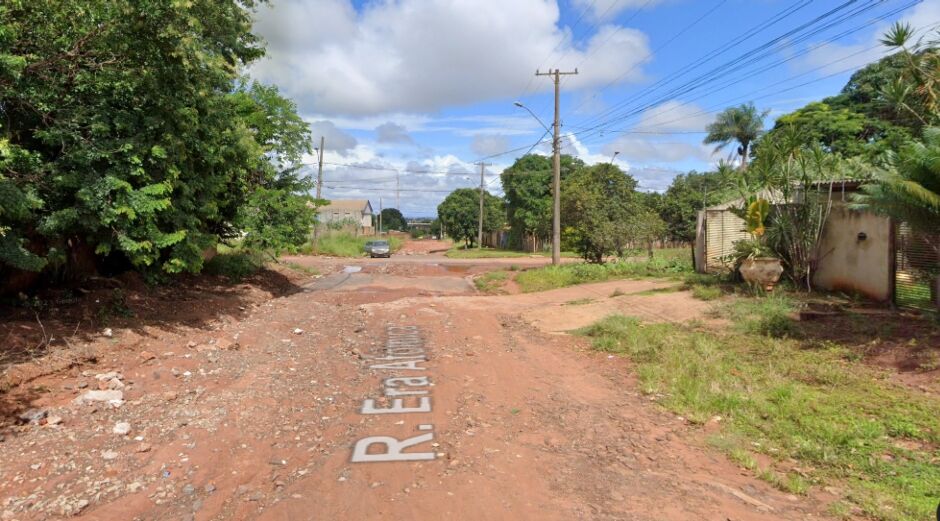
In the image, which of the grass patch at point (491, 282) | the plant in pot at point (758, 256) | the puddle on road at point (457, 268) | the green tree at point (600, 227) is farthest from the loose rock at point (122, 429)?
the puddle on road at point (457, 268)

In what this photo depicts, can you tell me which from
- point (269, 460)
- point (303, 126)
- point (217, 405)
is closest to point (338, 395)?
point (217, 405)

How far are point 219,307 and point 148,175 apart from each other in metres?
4.38

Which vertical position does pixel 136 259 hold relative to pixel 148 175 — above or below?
below

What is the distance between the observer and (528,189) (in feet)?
188

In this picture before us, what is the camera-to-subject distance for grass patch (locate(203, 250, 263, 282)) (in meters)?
17.2

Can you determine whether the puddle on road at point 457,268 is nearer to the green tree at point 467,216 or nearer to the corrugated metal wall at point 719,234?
the corrugated metal wall at point 719,234

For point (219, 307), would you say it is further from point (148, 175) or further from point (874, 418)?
point (874, 418)

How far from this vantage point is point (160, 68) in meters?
8.62

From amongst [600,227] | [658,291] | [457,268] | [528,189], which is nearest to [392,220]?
[528,189]

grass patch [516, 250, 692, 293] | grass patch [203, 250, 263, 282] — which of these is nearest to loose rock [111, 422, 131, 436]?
grass patch [203, 250, 263, 282]

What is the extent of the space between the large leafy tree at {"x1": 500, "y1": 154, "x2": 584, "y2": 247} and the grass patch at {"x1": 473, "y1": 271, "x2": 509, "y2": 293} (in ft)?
92.4

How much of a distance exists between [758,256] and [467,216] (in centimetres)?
5346

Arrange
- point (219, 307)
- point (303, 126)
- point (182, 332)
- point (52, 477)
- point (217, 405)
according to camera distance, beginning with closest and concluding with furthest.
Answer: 1. point (52, 477)
2. point (217, 405)
3. point (182, 332)
4. point (219, 307)
5. point (303, 126)

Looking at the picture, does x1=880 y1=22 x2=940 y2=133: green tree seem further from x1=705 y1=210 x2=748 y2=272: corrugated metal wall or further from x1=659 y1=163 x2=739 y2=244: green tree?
x1=659 y1=163 x2=739 y2=244: green tree
